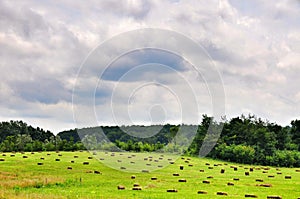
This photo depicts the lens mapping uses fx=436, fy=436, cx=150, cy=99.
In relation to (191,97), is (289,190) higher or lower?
lower

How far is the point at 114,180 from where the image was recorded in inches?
1255

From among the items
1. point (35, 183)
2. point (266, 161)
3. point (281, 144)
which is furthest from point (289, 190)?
point (281, 144)

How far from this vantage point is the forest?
6712cm

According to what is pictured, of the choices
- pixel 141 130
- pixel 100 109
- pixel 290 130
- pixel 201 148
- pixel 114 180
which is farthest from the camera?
pixel 290 130

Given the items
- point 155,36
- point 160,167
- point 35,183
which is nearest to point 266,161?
point 160,167

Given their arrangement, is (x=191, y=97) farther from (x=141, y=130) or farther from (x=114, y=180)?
(x=114, y=180)

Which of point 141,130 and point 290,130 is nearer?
point 141,130

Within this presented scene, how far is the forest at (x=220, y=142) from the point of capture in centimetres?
6712

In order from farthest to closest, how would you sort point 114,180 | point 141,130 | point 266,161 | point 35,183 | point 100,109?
point 266,161 < point 141,130 < point 100,109 < point 114,180 < point 35,183

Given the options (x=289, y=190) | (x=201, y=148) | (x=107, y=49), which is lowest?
(x=289, y=190)

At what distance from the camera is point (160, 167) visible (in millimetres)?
44219

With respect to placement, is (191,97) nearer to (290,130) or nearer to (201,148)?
(201,148)

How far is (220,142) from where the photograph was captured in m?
75.7

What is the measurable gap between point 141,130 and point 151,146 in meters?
18.5
